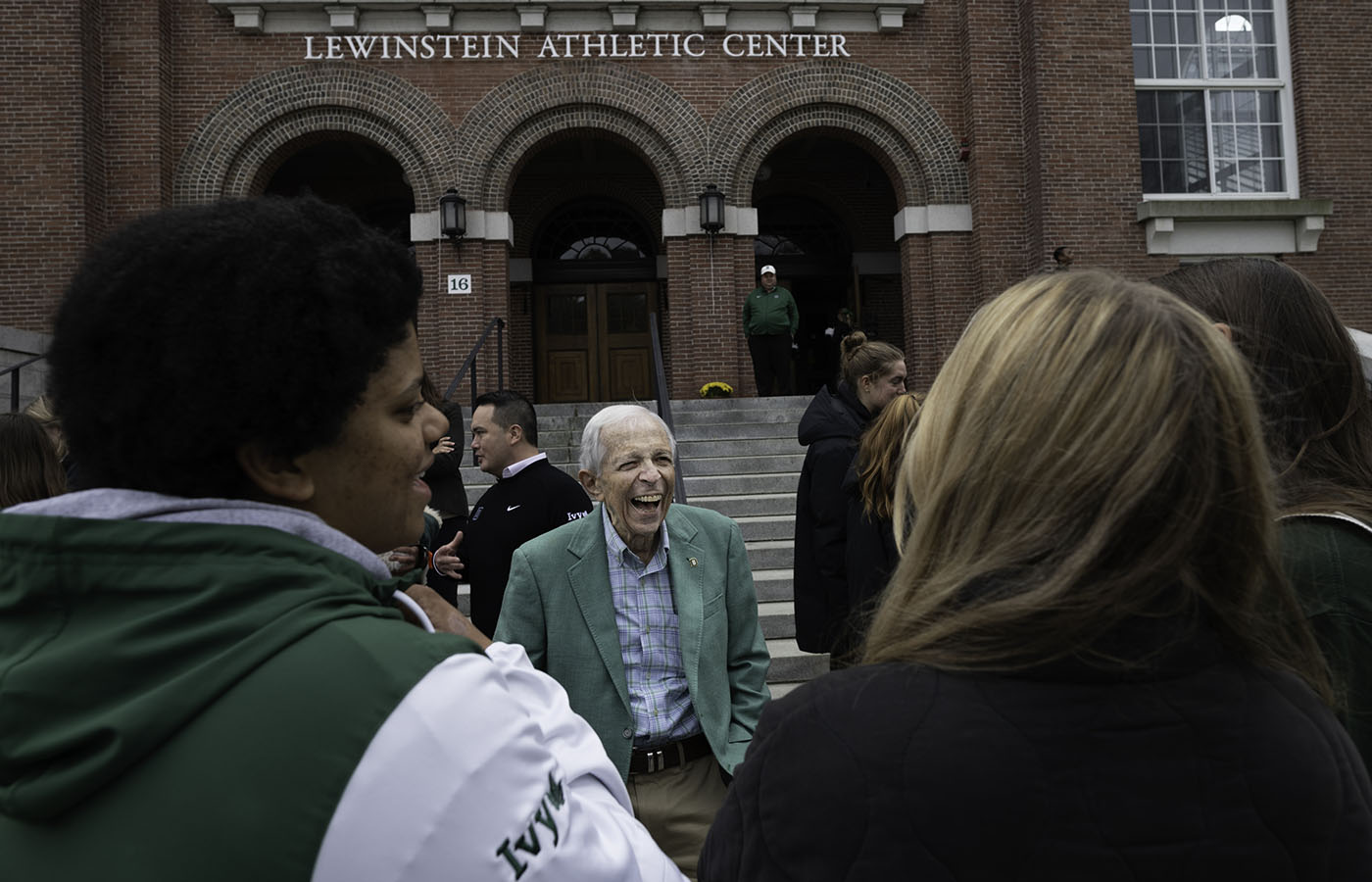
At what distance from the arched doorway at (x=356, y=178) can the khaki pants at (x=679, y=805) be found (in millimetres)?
13475

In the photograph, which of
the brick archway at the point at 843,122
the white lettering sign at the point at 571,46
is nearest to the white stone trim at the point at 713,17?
the white lettering sign at the point at 571,46

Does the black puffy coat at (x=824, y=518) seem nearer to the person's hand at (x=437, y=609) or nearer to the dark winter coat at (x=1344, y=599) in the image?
the dark winter coat at (x=1344, y=599)

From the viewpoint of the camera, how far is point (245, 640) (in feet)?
3.09

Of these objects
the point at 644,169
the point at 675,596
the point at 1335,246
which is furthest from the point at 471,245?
the point at 1335,246

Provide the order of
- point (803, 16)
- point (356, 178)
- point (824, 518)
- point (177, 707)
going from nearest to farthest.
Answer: point (177, 707) → point (824, 518) → point (803, 16) → point (356, 178)

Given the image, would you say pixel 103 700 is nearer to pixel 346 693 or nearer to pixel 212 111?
pixel 346 693

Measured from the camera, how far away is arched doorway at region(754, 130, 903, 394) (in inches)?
674

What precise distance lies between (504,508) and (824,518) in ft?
5.03

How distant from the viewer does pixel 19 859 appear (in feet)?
3.09

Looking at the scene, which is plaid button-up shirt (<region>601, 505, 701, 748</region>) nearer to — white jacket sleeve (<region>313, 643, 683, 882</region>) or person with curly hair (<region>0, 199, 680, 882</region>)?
person with curly hair (<region>0, 199, 680, 882</region>)

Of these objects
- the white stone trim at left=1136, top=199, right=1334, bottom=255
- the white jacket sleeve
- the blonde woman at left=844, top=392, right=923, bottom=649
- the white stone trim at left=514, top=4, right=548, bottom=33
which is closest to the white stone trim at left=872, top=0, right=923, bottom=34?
the white stone trim at left=1136, top=199, right=1334, bottom=255

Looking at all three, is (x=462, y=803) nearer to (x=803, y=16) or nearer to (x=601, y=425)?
(x=601, y=425)

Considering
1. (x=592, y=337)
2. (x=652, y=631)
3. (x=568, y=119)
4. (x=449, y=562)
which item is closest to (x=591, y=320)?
(x=592, y=337)

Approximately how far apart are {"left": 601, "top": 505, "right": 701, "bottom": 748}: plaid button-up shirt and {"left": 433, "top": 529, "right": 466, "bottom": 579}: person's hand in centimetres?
151
